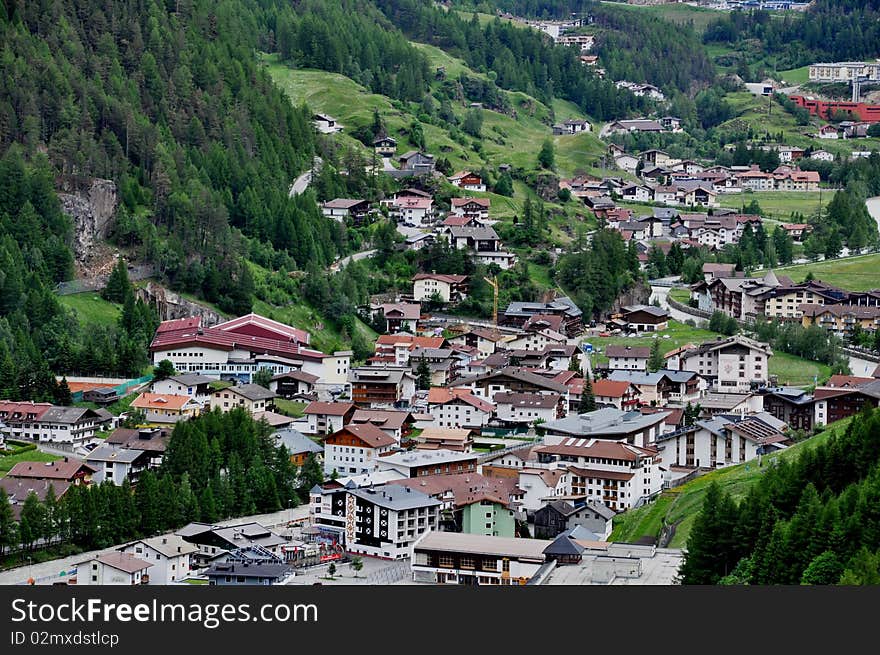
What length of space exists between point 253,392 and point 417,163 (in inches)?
1541

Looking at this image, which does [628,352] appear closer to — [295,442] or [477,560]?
[295,442]

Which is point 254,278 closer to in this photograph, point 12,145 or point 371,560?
point 12,145

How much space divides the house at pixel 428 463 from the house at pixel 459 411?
739 centimetres

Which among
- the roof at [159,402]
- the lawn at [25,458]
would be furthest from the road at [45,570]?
the roof at [159,402]

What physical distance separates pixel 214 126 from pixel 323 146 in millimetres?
8218

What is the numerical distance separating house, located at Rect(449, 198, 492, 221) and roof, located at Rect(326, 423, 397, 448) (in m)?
36.1

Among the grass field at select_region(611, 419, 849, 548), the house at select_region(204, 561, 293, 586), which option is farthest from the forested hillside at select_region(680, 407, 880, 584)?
the house at select_region(204, 561, 293, 586)

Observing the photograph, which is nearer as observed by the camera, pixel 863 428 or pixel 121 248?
pixel 863 428

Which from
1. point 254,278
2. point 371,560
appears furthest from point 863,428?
point 254,278

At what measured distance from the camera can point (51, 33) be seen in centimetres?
9144

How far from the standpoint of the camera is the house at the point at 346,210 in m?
91.5

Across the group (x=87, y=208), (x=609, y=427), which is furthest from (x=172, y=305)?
(x=609, y=427)

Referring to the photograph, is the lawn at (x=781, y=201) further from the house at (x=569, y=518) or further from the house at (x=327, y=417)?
the house at (x=569, y=518)

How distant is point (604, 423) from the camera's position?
62.1m
